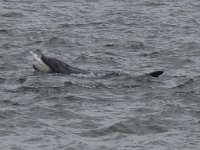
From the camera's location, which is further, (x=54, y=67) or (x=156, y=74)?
(x=54, y=67)

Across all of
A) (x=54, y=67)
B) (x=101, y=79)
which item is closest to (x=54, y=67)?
(x=54, y=67)

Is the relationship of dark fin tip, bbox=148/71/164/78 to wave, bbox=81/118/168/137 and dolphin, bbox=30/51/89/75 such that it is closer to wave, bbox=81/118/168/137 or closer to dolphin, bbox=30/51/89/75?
dolphin, bbox=30/51/89/75

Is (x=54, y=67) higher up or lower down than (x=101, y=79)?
higher up

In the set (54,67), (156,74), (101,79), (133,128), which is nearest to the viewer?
(133,128)

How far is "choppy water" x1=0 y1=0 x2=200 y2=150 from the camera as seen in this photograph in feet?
47.6

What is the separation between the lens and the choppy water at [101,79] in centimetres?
1452

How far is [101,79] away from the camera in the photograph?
19547 millimetres

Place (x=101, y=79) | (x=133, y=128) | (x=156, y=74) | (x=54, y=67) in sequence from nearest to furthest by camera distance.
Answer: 1. (x=133, y=128)
2. (x=101, y=79)
3. (x=156, y=74)
4. (x=54, y=67)

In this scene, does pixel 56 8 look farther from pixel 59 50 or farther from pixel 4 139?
pixel 4 139

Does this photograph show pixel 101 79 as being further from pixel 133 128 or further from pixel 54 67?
pixel 133 128

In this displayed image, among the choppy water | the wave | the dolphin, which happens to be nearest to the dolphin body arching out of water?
the dolphin

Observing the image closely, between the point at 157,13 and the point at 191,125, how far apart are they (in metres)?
16.7

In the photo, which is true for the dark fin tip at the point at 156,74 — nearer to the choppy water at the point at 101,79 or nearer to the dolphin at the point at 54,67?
the choppy water at the point at 101,79

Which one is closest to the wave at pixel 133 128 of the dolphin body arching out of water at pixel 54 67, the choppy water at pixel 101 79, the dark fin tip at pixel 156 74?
the choppy water at pixel 101 79
